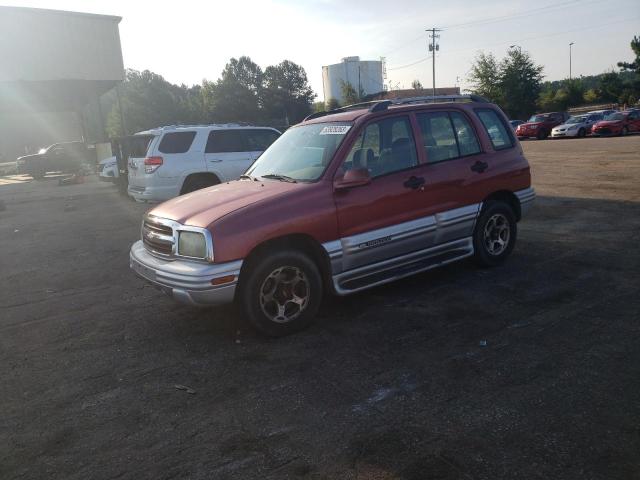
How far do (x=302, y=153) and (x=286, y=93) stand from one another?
8295 cm

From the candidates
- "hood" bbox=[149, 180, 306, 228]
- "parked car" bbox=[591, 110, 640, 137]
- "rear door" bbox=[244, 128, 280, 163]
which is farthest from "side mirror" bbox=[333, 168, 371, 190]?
"parked car" bbox=[591, 110, 640, 137]

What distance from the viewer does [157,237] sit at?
4.76 meters

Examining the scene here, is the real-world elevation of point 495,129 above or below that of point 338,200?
above

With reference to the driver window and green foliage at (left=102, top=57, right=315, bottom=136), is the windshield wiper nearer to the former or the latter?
the driver window

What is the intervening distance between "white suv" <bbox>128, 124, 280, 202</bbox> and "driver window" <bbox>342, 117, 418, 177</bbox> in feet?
21.2

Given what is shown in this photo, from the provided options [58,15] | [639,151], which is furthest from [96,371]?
[58,15]

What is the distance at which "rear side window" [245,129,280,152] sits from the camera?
11672 millimetres

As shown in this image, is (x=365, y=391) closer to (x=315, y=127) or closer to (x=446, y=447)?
(x=446, y=447)

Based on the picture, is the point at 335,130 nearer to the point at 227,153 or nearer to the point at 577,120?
the point at 227,153

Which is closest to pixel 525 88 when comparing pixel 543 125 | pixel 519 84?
pixel 519 84

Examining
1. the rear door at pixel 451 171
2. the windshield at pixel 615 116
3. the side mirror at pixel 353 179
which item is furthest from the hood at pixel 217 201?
the windshield at pixel 615 116

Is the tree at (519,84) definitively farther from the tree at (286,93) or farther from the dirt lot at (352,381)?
the dirt lot at (352,381)

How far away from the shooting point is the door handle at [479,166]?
5.77 m

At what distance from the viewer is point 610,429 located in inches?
117
